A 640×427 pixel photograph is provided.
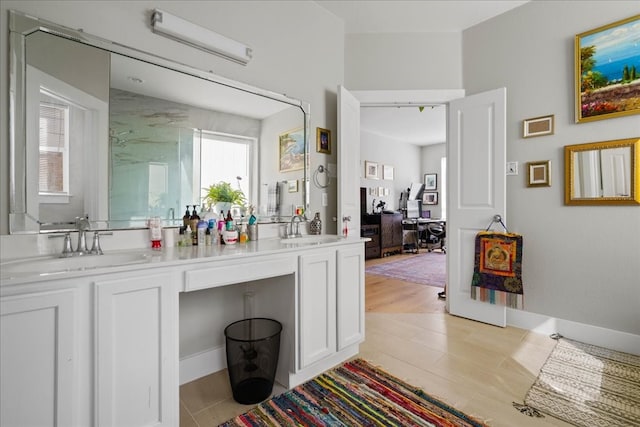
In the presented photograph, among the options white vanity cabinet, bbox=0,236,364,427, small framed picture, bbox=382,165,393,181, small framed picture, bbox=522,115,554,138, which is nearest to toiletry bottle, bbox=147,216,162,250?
white vanity cabinet, bbox=0,236,364,427

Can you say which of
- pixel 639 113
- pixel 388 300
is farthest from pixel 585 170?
pixel 388 300

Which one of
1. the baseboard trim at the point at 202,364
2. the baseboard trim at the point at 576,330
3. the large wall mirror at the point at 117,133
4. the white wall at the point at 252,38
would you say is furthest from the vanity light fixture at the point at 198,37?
the baseboard trim at the point at 576,330

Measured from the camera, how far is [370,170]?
7012 mm

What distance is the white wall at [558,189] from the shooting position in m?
2.33

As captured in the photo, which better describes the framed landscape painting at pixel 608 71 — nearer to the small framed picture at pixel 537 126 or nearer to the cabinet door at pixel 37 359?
the small framed picture at pixel 537 126

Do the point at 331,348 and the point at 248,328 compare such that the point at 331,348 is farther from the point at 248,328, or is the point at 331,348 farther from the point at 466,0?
the point at 466,0

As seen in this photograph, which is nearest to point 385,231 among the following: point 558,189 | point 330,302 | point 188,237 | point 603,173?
point 558,189

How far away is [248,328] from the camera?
1.98 m

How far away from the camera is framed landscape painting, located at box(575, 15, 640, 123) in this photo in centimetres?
225

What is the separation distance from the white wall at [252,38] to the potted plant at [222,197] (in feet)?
2.35

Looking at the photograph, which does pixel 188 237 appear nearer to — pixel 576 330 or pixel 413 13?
pixel 413 13

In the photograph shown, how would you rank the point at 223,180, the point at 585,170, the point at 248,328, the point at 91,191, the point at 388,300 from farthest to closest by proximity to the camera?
the point at 388,300, the point at 585,170, the point at 223,180, the point at 248,328, the point at 91,191

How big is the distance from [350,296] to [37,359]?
62.8 inches

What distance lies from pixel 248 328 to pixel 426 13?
3050mm
